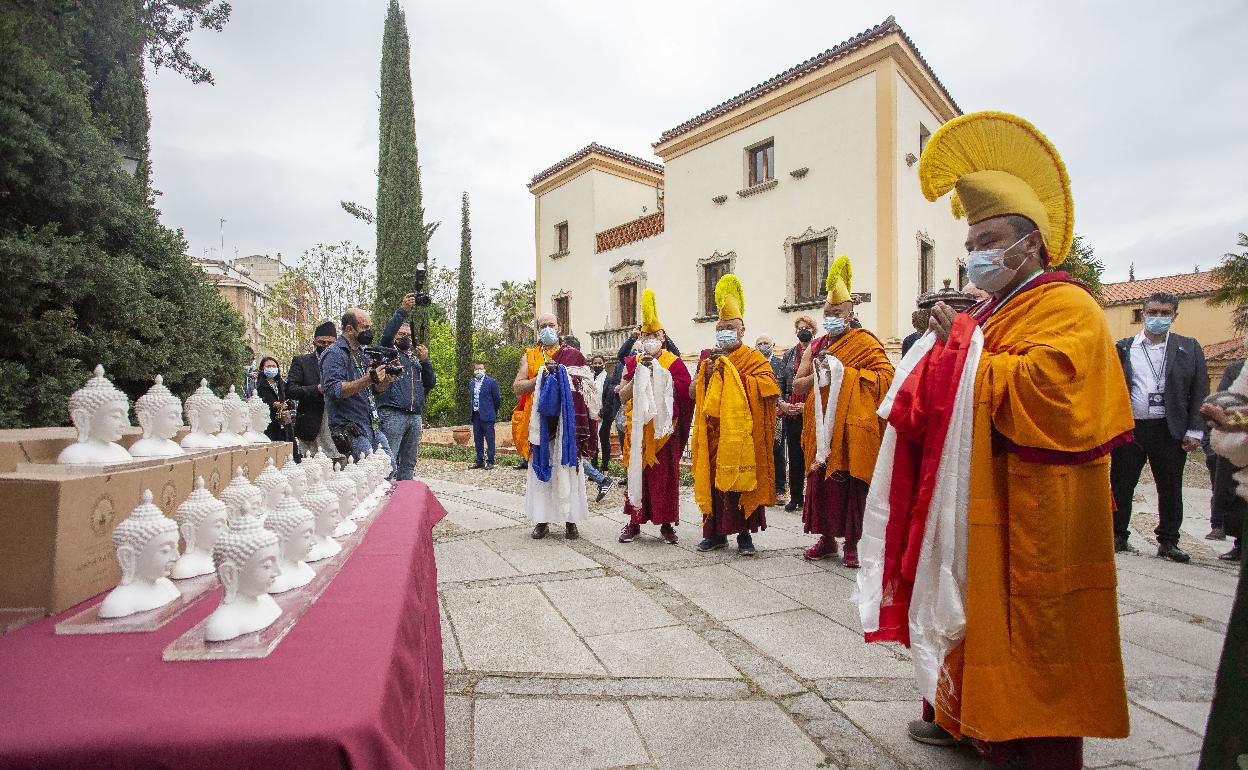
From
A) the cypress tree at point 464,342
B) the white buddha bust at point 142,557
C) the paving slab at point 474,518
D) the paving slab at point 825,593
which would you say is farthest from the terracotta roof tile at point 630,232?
the white buddha bust at point 142,557

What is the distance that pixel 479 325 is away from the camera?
2736 cm

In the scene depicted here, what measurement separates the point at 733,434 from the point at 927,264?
451 inches

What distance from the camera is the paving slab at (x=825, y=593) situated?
344 cm

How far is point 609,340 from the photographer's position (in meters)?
18.9

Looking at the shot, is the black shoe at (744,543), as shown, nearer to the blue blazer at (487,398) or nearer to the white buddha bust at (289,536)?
the white buddha bust at (289,536)

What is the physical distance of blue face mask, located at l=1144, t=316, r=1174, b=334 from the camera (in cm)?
475

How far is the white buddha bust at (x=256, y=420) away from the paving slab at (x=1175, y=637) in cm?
425

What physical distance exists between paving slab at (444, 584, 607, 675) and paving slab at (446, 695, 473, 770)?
30 cm

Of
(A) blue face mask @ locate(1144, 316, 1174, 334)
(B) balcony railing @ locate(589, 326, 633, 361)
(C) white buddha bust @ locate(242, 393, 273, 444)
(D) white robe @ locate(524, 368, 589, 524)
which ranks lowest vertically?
(D) white robe @ locate(524, 368, 589, 524)

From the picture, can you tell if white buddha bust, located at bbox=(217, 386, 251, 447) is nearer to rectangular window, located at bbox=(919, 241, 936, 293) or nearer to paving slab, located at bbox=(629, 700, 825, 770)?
paving slab, located at bbox=(629, 700, 825, 770)

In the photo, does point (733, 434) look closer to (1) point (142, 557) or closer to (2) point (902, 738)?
(2) point (902, 738)

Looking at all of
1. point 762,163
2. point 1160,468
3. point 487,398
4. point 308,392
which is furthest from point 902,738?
point 762,163

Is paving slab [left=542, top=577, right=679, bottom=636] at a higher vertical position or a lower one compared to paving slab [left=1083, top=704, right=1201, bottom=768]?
higher

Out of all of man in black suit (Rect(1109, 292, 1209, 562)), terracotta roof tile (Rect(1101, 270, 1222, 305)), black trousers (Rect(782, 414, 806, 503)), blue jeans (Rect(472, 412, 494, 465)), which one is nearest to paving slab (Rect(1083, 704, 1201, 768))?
man in black suit (Rect(1109, 292, 1209, 562))
